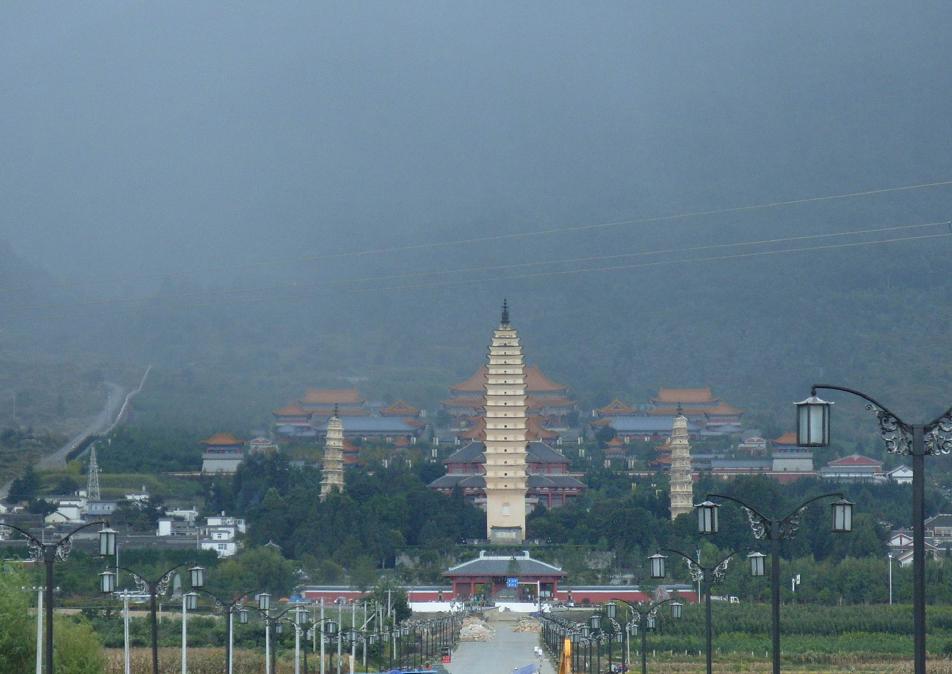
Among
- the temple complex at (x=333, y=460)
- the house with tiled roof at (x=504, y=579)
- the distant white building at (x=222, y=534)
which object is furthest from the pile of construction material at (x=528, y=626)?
the temple complex at (x=333, y=460)

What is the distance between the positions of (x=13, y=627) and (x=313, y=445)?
79428 millimetres

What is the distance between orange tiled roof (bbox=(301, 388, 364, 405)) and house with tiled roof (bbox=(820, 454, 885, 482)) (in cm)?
2810

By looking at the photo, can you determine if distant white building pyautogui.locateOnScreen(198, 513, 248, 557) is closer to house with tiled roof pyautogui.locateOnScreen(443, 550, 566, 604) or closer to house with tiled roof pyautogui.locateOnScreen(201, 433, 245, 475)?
house with tiled roof pyautogui.locateOnScreen(443, 550, 566, 604)

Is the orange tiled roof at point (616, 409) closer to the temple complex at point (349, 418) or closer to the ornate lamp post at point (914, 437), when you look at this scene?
the temple complex at point (349, 418)

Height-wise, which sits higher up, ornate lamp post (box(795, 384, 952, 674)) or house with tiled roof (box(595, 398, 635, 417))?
house with tiled roof (box(595, 398, 635, 417))

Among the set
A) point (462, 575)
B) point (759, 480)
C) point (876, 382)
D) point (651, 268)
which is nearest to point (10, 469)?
point (462, 575)

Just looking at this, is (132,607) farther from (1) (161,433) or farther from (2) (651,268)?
(2) (651,268)

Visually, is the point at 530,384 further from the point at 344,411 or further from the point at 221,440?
the point at 221,440

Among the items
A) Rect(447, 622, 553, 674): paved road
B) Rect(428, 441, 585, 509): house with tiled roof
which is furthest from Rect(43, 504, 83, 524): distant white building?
Rect(447, 622, 553, 674): paved road

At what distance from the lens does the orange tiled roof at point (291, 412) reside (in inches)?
4531

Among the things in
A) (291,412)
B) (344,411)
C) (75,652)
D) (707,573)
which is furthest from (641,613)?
(344,411)

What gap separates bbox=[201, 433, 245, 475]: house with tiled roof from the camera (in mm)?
102625

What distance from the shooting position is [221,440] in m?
105

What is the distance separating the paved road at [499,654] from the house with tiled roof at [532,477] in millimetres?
30213
